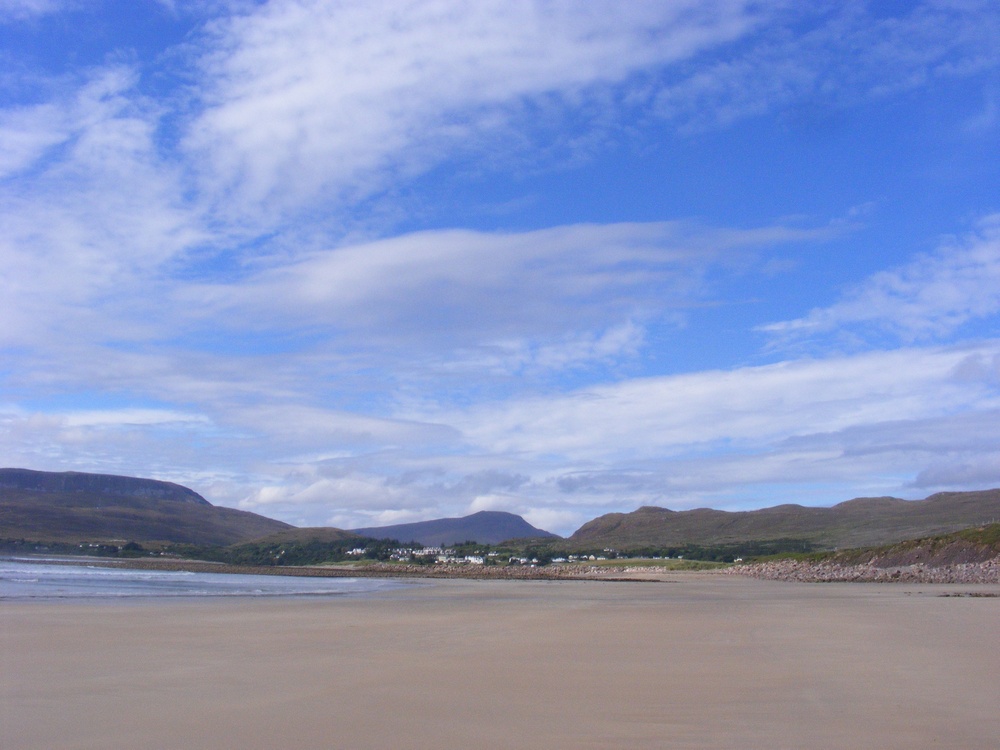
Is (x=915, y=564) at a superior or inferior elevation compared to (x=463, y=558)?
superior

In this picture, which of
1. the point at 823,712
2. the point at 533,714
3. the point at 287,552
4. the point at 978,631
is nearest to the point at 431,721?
the point at 533,714

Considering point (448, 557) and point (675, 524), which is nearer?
point (448, 557)

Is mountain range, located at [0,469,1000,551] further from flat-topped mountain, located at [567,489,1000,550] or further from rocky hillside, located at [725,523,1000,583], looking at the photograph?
rocky hillside, located at [725,523,1000,583]

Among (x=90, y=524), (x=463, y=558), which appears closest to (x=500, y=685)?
(x=463, y=558)

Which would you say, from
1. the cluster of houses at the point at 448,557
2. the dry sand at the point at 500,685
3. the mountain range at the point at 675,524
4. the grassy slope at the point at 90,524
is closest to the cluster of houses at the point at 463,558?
the cluster of houses at the point at 448,557

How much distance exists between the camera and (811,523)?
13538cm

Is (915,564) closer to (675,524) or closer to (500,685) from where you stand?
(500,685)

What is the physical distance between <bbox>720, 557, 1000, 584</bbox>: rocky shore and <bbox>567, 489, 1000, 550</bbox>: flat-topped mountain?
136 feet

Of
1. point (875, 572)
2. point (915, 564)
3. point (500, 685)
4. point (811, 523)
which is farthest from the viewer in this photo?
point (811, 523)

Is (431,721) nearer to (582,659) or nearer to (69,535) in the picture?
(582,659)

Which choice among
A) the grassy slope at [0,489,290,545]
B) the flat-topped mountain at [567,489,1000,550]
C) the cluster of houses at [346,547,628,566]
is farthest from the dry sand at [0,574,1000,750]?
the grassy slope at [0,489,290,545]

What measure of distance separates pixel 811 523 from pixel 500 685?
139574 mm

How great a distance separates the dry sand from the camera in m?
7.01

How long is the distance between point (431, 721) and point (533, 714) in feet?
3.48
